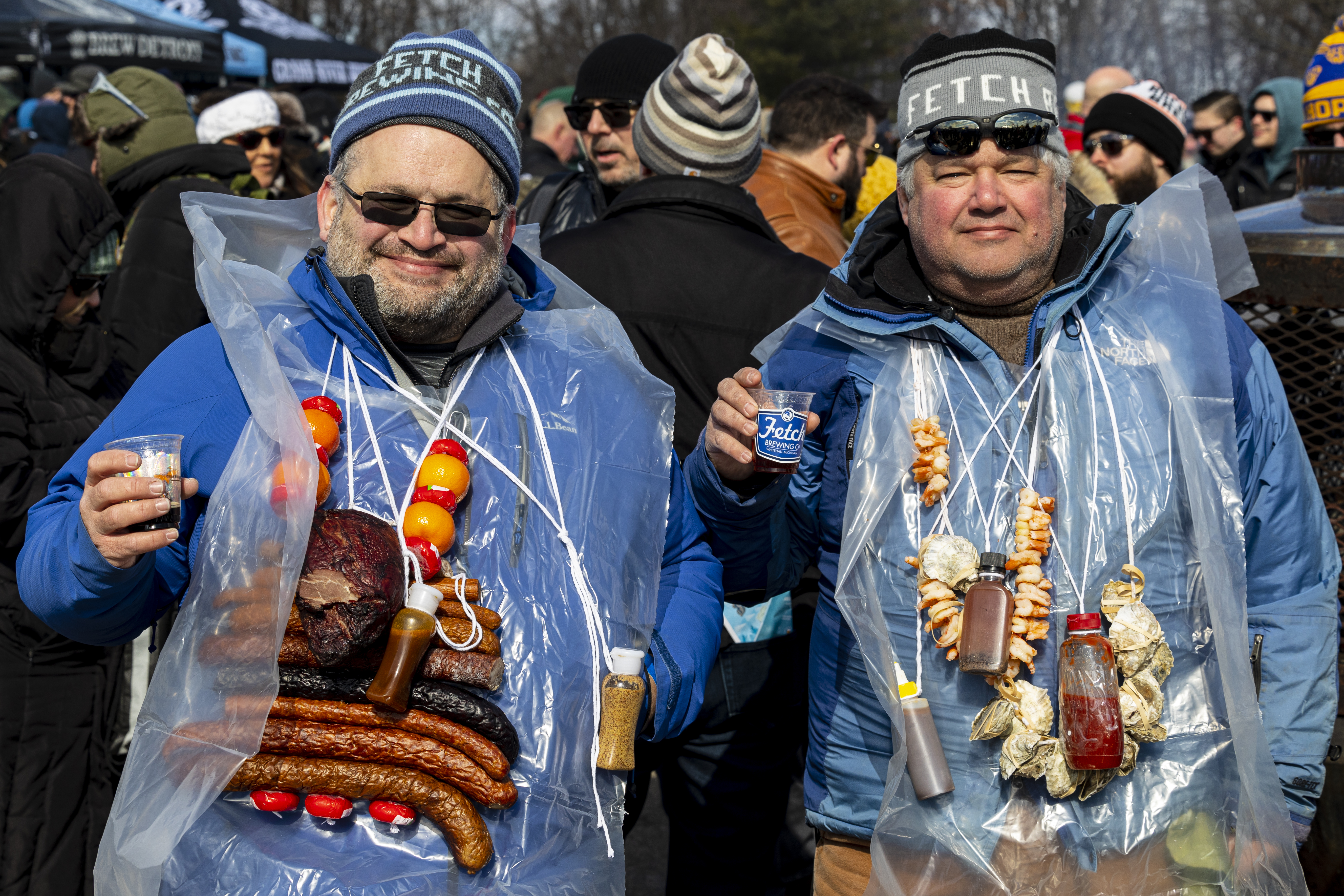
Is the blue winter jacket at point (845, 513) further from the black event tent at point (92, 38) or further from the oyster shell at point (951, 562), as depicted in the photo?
the black event tent at point (92, 38)

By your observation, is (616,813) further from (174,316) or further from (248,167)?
(248,167)

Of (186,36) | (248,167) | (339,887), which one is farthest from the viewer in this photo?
(186,36)

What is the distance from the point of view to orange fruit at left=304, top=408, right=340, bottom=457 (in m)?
1.94

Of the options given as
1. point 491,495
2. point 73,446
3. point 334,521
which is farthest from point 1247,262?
point 73,446

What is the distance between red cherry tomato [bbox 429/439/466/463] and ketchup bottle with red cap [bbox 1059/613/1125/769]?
45.0 inches

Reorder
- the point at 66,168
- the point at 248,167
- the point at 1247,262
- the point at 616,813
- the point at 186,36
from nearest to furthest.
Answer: the point at 616,813 < the point at 1247,262 < the point at 66,168 < the point at 248,167 < the point at 186,36

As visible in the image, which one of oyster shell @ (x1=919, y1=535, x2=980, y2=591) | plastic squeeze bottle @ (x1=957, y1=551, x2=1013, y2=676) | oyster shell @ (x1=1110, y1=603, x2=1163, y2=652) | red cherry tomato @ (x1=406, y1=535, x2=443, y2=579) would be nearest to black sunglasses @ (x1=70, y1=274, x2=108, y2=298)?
red cherry tomato @ (x1=406, y1=535, x2=443, y2=579)

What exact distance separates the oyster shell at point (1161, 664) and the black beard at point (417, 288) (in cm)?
142

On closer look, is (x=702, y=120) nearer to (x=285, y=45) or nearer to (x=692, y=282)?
(x=692, y=282)

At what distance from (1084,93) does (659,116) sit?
15.7 ft

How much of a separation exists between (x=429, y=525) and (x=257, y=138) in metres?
4.00

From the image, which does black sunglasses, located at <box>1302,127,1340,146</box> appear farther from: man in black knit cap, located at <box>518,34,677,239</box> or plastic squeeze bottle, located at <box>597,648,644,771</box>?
plastic squeeze bottle, located at <box>597,648,644,771</box>

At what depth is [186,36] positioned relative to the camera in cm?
1250

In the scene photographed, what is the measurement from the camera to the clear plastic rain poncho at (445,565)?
1.78 metres
